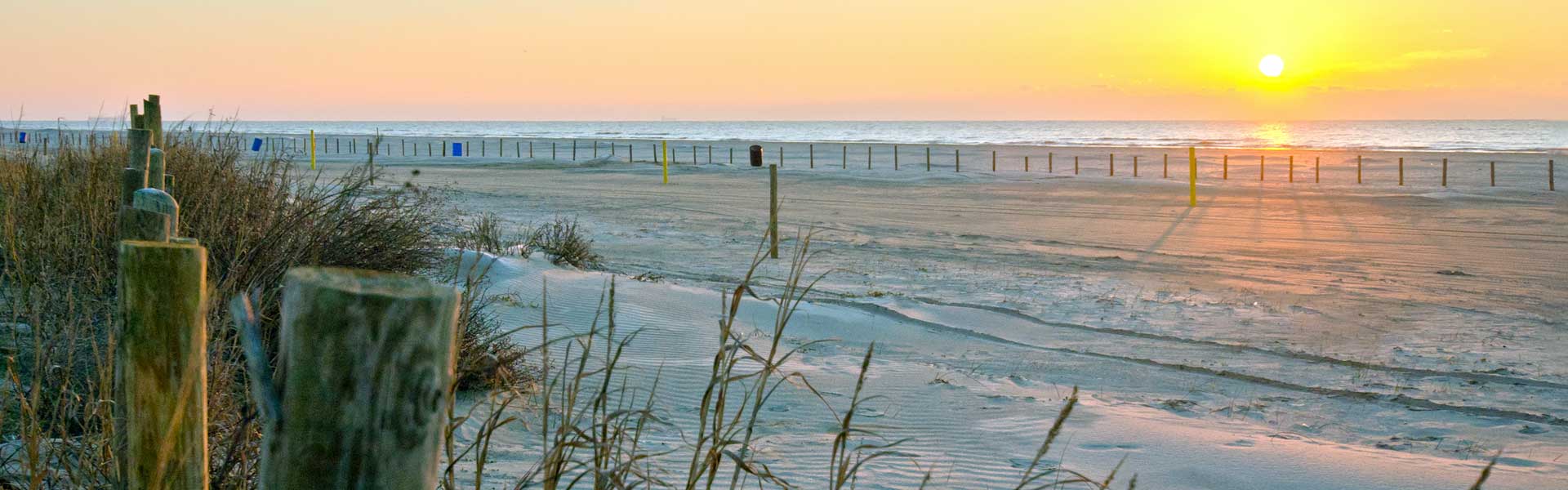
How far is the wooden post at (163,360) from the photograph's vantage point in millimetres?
1824

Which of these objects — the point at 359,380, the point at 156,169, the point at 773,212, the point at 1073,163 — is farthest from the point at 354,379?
the point at 1073,163

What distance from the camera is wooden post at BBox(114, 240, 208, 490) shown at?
182 centimetres

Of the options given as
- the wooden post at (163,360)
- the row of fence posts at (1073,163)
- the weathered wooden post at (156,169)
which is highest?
the row of fence posts at (1073,163)

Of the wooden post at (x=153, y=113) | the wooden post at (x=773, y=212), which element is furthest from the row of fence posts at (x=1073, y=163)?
the wooden post at (x=153, y=113)

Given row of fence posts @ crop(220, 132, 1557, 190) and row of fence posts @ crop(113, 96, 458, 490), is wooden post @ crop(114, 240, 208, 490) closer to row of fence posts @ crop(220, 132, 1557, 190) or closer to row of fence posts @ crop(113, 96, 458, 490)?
row of fence posts @ crop(113, 96, 458, 490)

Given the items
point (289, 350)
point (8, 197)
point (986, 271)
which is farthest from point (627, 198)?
point (289, 350)

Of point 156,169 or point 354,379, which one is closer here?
point 354,379

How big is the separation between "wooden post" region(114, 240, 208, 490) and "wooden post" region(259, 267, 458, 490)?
0.39m

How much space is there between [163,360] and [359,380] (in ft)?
1.97

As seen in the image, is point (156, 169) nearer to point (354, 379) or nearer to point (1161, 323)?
point (354, 379)

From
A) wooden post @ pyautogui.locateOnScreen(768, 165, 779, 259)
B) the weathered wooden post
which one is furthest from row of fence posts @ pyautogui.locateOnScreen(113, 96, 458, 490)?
wooden post @ pyautogui.locateOnScreen(768, 165, 779, 259)

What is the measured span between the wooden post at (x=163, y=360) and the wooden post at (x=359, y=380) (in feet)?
1.28

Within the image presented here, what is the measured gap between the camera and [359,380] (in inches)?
59.3

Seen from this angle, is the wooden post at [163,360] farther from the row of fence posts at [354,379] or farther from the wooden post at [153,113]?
the wooden post at [153,113]
